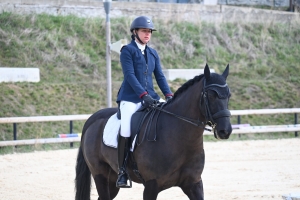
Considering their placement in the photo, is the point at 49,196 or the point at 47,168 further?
the point at 47,168

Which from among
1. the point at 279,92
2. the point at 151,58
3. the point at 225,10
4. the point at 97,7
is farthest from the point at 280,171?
the point at 225,10

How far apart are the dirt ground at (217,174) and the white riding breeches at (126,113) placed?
3003mm

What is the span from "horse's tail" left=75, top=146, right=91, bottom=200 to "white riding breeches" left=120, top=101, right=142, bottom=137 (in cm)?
148

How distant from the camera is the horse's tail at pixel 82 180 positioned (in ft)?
28.6

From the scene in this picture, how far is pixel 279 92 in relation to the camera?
24.7 m

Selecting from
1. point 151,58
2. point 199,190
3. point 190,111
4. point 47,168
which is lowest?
point 47,168

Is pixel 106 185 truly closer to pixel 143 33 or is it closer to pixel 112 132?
pixel 112 132

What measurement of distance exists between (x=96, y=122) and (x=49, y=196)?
2517 mm

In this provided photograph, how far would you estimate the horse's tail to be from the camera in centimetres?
872

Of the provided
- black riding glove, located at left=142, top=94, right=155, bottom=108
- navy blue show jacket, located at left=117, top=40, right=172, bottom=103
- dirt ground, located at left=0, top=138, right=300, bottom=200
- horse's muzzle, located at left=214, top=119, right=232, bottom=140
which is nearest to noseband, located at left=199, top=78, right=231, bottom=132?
horse's muzzle, located at left=214, top=119, right=232, bottom=140

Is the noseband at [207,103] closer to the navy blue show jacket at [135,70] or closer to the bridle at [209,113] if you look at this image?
the bridle at [209,113]

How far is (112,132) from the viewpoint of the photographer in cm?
799

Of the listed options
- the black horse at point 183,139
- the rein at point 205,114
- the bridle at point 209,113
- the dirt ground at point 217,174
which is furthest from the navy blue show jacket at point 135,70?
the dirt ground at point 217,174

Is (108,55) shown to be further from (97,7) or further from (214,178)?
(97,7)
